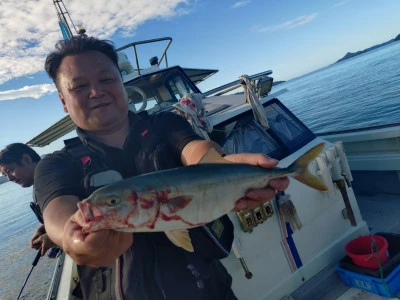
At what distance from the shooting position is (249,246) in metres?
4.34

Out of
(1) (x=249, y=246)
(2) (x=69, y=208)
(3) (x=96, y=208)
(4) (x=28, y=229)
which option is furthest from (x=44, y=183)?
(4) (x=28, y=229)

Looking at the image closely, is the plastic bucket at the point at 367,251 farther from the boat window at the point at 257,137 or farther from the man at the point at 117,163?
the man at the point at 117,163

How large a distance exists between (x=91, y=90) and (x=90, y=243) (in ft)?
4.64

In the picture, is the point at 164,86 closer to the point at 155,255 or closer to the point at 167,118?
the point at 167,118

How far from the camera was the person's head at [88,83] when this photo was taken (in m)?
2.43

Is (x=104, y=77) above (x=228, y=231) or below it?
above

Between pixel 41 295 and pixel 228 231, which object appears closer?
pixel 228 231

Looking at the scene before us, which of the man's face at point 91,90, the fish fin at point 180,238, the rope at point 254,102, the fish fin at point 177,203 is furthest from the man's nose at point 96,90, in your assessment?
the rope at point 254,102

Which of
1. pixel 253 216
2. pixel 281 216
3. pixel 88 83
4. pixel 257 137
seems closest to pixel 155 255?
pixel 88 83

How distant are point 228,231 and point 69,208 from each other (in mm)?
1606

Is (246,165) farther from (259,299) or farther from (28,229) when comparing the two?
(28,229)

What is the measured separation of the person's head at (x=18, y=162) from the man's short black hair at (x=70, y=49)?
409 centimetres

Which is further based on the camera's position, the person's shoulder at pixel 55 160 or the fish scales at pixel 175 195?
the person's shoulder at pixel 55 160

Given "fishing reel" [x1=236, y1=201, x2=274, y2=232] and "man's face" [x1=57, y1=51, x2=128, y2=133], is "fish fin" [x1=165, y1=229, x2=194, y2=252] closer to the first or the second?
"man's face" [x1=57, y1=51, x2=128, y2=133]
